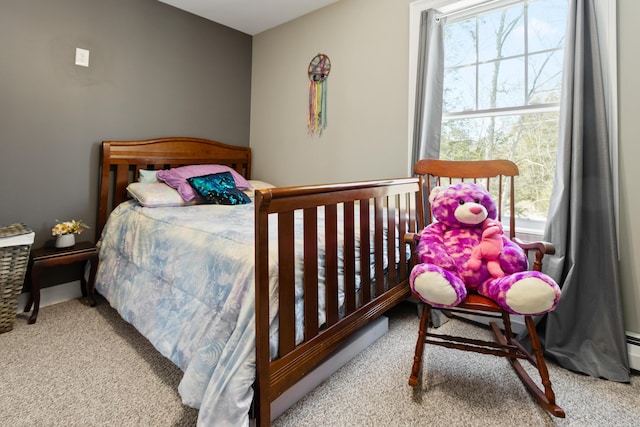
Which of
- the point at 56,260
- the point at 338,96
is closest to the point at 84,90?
the point at 56,260

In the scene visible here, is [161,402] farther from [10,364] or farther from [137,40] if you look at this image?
[137,40]

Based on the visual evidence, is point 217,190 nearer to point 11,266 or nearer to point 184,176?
point 184,176

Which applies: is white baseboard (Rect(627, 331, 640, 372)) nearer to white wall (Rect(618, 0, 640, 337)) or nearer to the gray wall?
white wall (Rect(618, 0, 640, 337))

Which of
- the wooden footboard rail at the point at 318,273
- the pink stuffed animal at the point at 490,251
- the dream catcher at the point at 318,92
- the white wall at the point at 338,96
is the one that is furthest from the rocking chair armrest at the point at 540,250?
the dream catcher at the point at 318,92

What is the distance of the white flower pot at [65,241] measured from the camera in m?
2.21

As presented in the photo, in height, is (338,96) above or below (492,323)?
above

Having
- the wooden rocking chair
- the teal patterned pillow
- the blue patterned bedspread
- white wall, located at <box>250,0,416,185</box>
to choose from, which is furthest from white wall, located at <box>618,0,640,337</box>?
the teal patterned pillow


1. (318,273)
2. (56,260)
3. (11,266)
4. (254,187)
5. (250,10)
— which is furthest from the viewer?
(254,187)

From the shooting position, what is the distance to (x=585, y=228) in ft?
5.47

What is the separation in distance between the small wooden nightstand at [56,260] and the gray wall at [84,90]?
10.5 inches

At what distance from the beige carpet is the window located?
97cm

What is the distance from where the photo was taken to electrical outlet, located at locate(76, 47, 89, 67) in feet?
7.82

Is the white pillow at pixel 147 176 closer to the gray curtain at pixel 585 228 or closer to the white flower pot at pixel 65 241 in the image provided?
the white flower pot at pixel 65 241

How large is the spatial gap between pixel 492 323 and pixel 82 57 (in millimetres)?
3222
